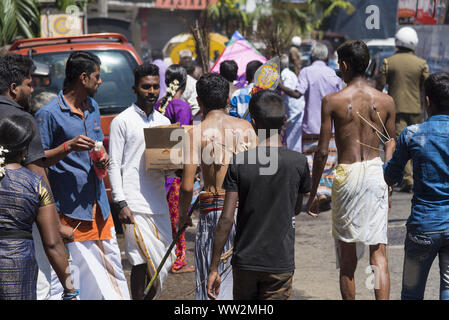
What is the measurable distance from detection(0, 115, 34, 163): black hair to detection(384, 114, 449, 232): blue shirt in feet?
7.47

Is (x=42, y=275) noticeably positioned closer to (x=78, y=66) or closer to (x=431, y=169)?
(x=78, y=66)

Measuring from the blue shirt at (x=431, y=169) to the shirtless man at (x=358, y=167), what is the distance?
60 cm

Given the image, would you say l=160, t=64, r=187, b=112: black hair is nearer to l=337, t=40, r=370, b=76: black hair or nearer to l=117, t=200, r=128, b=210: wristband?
l=117, t=200, r=128, b=210: wristband

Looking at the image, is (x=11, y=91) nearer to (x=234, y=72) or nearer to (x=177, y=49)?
(x=234, y=72)

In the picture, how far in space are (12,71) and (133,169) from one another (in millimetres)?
1167

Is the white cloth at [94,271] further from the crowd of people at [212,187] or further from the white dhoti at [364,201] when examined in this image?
Result: the white dhoti at [364,201]

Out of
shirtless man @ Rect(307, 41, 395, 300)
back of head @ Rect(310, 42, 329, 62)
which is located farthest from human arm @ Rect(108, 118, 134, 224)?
back of head @ Rect(310, 42, 329, 62)

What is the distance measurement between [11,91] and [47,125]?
467 mm

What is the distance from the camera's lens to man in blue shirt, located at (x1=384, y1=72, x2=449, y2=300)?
408 cm

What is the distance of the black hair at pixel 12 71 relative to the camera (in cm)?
422

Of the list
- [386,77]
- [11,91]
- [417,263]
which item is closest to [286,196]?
[417,263]

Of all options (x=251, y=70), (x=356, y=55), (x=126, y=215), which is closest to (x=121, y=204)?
(x=126, y=215)

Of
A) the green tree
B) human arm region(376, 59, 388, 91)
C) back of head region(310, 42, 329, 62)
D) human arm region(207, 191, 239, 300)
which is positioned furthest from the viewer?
the green tree

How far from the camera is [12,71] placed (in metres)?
4.25
